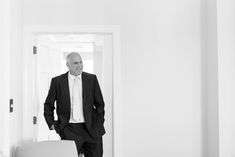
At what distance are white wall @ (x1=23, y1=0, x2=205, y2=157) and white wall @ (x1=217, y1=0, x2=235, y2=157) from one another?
0.27 metres

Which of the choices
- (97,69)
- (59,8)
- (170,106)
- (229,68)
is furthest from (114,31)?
(97,69)

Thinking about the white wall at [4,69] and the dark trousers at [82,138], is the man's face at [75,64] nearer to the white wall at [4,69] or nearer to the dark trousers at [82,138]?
the dark trousers at [82,138]

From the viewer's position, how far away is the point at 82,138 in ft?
10.6

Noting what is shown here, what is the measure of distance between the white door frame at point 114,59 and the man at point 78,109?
15 cm

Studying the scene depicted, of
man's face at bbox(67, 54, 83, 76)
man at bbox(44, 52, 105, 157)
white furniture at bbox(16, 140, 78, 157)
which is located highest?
man's face at bbox(67, 54, 83, 76)

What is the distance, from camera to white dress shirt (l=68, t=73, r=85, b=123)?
10.7 feet

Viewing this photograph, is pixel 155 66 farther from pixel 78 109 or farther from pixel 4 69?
pixel 4 69

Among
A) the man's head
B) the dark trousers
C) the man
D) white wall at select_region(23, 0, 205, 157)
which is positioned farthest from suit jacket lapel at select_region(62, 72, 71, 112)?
white wall at select_region(23, 0, 205, 157)

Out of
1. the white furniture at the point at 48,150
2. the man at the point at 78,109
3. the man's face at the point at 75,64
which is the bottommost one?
the white furniture at the point at 48,150

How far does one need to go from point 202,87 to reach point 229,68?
1.17 ft

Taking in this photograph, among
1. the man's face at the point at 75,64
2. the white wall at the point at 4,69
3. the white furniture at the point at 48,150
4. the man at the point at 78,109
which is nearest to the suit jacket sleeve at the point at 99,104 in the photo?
Answer: the man at the point at 78,109

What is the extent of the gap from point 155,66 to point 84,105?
0.85 meters

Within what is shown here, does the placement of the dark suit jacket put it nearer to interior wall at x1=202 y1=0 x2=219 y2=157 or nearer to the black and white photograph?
the black and white photograph

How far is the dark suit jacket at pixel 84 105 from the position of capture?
10.6 ft
